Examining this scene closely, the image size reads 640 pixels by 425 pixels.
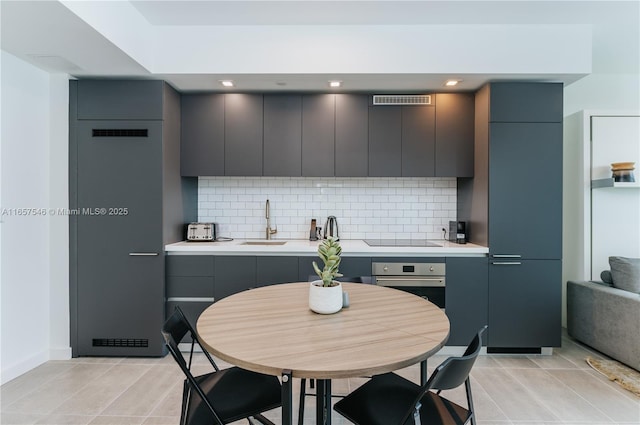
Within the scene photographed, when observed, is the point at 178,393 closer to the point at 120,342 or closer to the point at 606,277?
the point at 120,342

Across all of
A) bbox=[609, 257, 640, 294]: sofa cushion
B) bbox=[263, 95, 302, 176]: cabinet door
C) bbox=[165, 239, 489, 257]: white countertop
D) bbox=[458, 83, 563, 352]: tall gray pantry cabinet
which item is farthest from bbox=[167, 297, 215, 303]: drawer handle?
bbox=[609, 257, 640, 294]: sofa cushion

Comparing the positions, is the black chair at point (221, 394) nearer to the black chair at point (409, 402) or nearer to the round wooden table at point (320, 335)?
the round wooden table at point (320, 335)

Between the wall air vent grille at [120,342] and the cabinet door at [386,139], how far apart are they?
2715 millimetres

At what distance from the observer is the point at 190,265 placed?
10.6 feet

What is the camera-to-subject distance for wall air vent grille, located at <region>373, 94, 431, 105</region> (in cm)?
351

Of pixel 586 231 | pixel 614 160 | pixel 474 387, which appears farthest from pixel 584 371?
pixel 614 160

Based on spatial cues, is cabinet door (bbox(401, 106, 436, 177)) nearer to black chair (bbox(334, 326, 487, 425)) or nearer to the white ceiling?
the white ceiling

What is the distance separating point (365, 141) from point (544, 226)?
1.83 meters

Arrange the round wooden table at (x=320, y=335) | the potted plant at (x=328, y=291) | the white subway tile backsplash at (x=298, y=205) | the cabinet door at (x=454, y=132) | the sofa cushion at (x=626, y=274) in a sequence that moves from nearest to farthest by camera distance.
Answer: the round wooden table at (x=320, y=335) < the potted plant at (x=328, y=291) < the sofa cushion at (x=626, y=274) < the cabinet door at (x=454, y=132) < the white subway tile backsplash at (x=298, y=205)

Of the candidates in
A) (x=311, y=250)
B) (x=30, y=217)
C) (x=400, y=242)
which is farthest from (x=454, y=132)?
(x=30, y=217)

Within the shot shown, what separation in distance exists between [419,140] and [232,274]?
7.34 ft

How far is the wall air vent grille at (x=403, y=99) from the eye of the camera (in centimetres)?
351

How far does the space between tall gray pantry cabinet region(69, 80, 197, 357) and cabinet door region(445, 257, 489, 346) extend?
2632 mm

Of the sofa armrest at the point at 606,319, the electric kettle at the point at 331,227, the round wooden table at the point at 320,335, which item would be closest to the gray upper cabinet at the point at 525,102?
the sofa armrest at the point at 606,319
